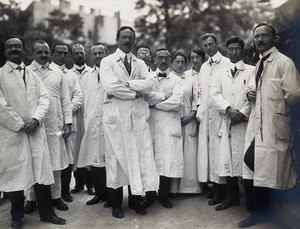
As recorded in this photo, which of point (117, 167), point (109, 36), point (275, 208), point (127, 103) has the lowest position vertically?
point (275, 208)

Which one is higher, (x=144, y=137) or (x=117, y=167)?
(x=144, y=137)

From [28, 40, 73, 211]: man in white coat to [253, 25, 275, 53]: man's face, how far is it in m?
2.83

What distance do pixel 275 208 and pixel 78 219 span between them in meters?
2.52

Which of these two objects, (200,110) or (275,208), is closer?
(275,208)

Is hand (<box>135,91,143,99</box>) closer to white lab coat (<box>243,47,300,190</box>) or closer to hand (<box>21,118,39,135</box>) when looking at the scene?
hand (<box>21,118,39,135</box>)

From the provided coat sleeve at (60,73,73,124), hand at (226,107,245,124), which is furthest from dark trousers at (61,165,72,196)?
hand at (226,107,245,124)

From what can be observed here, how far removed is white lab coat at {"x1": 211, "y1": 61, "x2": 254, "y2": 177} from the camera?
493cm

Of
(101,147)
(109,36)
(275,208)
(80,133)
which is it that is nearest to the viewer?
(275,208)

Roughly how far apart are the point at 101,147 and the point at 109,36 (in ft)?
27.8

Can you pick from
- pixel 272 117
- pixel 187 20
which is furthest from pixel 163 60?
pixel 187 20

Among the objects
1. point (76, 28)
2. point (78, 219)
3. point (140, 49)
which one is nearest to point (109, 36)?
point (76, 28)

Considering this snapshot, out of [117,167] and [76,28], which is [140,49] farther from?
[76,28]

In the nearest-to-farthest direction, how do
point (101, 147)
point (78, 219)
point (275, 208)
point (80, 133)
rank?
point (275, 208) → point (78, 219) → point (101, 147) → point (80, 133)

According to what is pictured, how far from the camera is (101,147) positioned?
5578 mm
